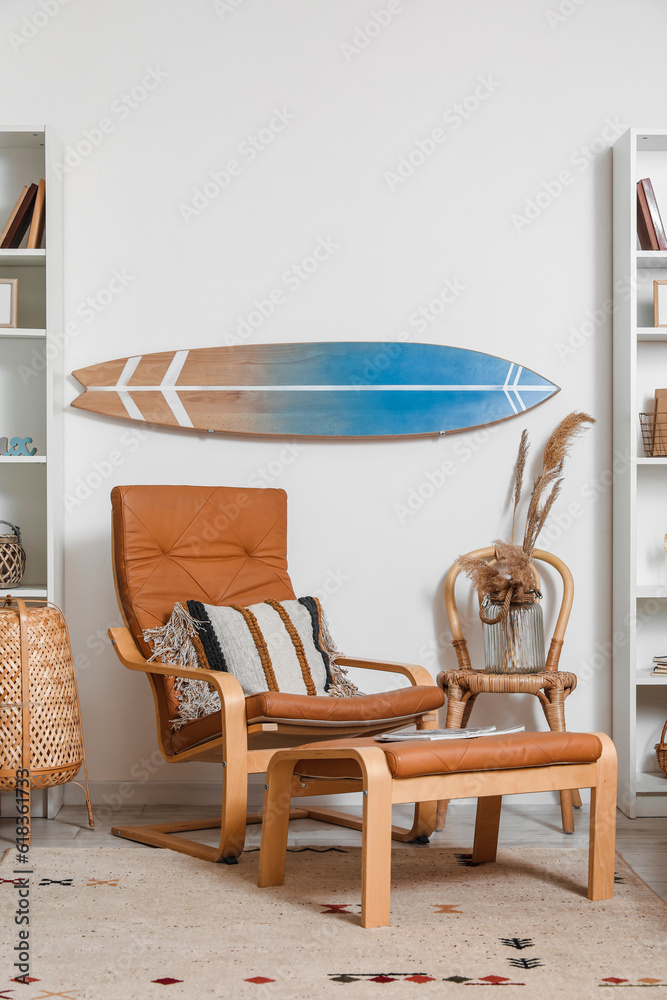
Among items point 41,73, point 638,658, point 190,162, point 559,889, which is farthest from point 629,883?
point 41,73

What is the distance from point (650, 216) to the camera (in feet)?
10.1

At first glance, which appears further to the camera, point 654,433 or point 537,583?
point 654,433

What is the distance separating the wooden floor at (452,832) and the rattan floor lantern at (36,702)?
14cm

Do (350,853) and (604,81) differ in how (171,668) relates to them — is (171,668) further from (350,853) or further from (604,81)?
(604,81)

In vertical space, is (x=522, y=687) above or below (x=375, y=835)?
above

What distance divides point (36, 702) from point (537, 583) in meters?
1.56

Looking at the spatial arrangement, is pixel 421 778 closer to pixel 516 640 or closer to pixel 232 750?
pixel 232 750

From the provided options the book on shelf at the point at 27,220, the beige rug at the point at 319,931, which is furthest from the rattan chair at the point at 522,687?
the book on shelf at the point at 27,220

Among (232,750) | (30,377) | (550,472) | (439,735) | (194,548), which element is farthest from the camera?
(30,377)

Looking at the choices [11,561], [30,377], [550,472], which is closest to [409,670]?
[550,472]

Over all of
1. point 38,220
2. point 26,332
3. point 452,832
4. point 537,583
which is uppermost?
point 38,220

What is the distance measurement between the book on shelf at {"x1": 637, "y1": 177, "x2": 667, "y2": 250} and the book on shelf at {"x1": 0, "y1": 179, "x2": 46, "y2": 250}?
1.94 meters

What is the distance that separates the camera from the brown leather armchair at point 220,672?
2268mm

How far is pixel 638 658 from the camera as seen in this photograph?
324 cm
